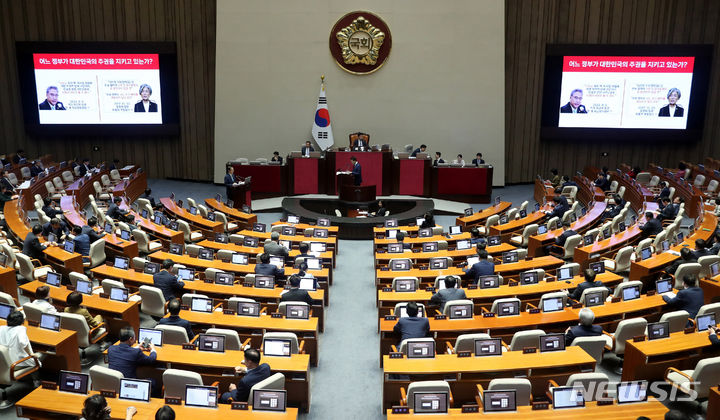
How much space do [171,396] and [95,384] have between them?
0.76 metres

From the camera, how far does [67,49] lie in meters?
19.9

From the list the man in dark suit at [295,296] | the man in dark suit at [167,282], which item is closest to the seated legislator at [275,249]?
the man in dark suit at [167,282]

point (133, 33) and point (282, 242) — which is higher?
point (133, 33)

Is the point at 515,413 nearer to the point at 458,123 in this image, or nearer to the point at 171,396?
the point at 171,396

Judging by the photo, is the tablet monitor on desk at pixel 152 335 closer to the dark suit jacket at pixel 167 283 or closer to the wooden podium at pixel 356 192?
the dark suit jacket at pixel 167 283

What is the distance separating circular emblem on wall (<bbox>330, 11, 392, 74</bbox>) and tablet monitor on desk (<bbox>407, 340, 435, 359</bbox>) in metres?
14.6

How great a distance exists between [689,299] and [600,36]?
14435 millimetres

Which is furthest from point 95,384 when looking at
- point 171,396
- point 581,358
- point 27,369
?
point 581,358

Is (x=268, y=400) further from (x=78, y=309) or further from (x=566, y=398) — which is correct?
(x=78, y=309)

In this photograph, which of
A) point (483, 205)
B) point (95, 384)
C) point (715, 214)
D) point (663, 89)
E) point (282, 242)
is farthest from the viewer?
point (663, 89)

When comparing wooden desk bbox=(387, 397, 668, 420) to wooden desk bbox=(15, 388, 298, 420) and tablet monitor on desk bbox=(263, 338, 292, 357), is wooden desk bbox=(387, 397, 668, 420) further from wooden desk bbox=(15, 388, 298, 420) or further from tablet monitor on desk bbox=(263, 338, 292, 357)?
tablet monitor on desk bbox=(263, 338, 292, 357)

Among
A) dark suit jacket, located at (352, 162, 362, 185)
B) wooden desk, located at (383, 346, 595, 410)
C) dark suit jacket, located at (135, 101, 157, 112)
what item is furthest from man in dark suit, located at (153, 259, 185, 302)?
dark suit jacket, located at (135, 101, 157, 112)

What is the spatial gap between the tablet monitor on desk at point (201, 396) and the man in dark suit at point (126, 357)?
101 cm

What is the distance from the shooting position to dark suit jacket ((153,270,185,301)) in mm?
8930
